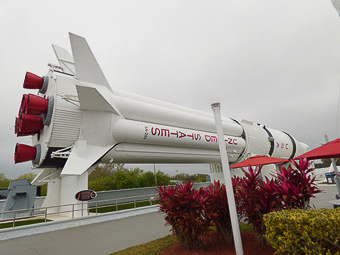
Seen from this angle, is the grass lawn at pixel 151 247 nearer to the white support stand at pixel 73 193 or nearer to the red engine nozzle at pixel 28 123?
the white support stand at pixel 73 193

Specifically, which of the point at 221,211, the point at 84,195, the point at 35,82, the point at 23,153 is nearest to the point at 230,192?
the point at 221,211

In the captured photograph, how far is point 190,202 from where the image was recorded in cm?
456

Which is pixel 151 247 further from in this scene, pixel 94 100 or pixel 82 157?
pixel 94 100

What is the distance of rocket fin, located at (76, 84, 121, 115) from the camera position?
805 cm

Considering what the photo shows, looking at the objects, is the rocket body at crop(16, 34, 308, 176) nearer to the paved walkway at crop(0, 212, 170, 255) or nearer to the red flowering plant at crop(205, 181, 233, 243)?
the paved walkway at crop(0, 212, 170, 255)

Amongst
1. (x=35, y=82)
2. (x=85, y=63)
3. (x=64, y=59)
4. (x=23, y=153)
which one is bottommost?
(x=23, y=153)

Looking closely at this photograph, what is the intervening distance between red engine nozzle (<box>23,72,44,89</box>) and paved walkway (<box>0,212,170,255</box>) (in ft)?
20.9

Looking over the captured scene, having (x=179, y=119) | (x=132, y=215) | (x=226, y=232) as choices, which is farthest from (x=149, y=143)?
(x=226, y=232)

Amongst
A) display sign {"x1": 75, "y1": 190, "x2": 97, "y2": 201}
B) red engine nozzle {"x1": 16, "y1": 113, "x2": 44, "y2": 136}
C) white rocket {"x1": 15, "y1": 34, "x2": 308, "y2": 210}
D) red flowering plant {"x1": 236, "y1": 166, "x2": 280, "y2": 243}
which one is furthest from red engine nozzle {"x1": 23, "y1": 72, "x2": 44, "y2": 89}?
red flowering plant {"x1": 236, "y1": 166, "x2": 280, "y2": 243}

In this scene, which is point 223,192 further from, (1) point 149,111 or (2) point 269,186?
(1) point 149,111

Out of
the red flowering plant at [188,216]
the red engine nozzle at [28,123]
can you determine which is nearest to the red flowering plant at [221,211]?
the red flowering plant at [188,216]

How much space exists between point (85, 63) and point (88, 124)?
103 inches

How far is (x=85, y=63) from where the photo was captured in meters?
8.70

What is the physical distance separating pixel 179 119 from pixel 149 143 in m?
2.43
